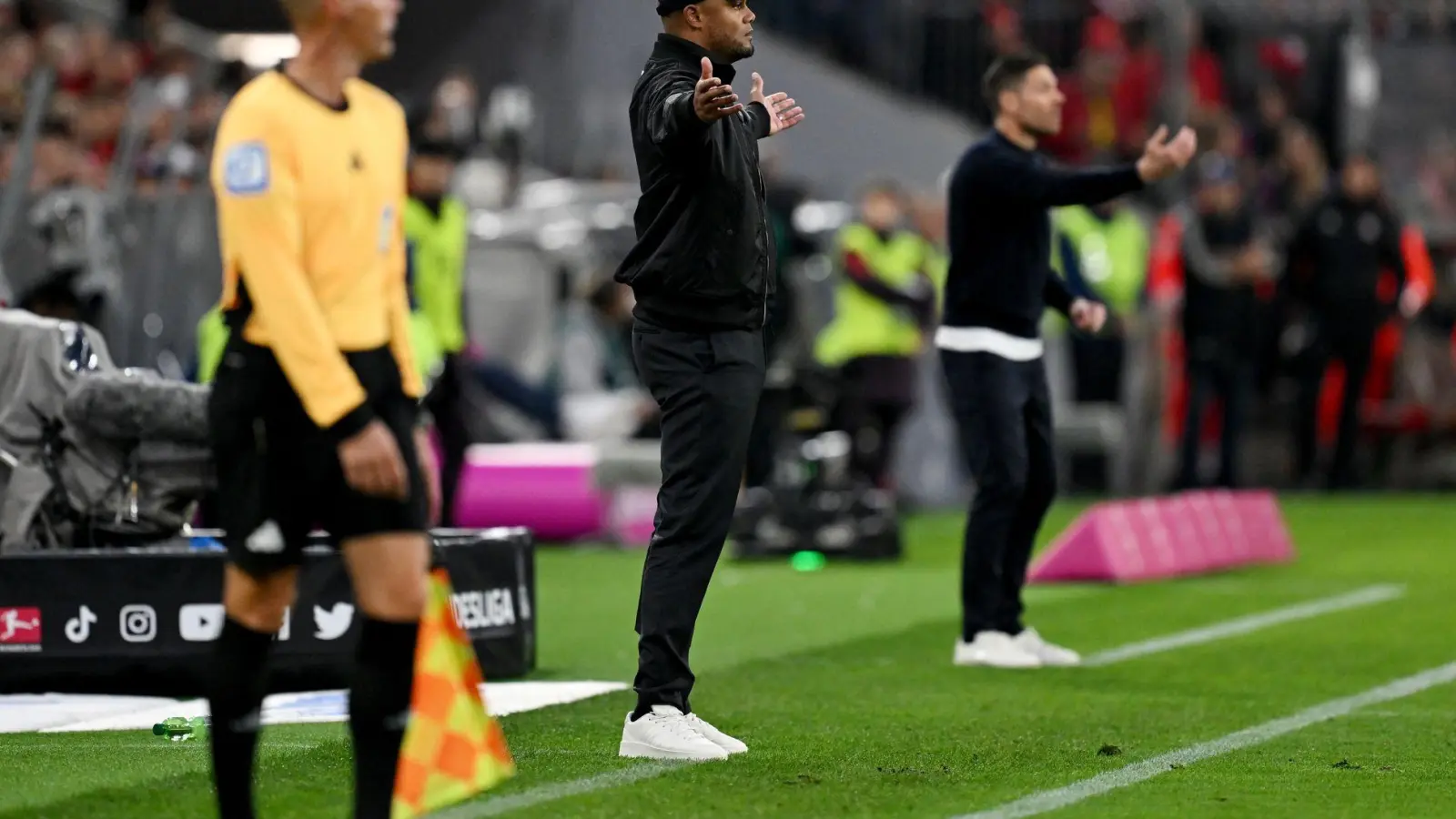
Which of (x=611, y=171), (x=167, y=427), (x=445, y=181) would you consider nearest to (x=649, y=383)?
(x=167, y=427)

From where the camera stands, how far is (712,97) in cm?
623

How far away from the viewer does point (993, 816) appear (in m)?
5.87

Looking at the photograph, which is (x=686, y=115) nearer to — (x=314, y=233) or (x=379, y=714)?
(x=314, y=233)

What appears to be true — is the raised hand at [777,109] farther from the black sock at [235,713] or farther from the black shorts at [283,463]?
the black sock at [235,713]

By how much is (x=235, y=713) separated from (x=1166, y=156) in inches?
172

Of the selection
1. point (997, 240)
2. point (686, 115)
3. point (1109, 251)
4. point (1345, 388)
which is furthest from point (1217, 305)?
point (686, 115)

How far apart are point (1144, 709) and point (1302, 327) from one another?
13413 mm

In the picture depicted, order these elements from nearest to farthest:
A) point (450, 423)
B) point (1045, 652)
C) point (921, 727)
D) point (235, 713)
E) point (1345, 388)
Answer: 1. point (235, 713)
2. point (921, 727)
3. point (1045, 652)
4. point (450, 423)
5. point (1345, 388)

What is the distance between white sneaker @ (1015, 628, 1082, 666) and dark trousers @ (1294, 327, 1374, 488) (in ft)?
38.5

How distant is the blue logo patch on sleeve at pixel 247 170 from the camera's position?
193 inches

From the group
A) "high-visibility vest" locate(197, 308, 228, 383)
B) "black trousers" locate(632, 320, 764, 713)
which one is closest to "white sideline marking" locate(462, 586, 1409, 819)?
"black trousers" locate(632, 320, 764, 713)

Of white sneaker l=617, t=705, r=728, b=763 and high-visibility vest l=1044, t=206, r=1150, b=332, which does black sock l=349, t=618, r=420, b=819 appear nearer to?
white sneaker l=617, t=705, r=728, b=763

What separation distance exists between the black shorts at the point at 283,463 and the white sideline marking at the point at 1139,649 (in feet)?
3.45

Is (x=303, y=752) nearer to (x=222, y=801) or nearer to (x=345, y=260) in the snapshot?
(x=222, y=801)
